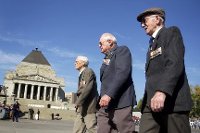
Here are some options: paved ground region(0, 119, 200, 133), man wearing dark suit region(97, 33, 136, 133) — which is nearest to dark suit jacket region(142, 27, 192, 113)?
man wearing dark suit region(97, 33, 136, 133)

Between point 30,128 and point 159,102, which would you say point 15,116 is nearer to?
point 30,128

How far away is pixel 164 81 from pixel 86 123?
14.4ft

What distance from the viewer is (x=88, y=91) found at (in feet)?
26.9

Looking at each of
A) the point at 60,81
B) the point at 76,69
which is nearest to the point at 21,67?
the point at 60,81

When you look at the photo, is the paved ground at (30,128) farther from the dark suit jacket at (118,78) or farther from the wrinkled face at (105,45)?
the dark suit jacket at (118,78)

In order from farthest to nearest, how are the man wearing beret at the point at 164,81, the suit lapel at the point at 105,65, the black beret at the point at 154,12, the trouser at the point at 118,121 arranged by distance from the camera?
the suit lapel at the point at 105,65, the trouser at the point at 118,121, the black beret at the point at 154,12, the man wearing beret at the point at 164,81

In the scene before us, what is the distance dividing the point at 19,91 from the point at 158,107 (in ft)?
341

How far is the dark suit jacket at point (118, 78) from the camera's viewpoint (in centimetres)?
615

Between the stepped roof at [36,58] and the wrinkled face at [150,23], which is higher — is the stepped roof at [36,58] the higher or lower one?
the higher one

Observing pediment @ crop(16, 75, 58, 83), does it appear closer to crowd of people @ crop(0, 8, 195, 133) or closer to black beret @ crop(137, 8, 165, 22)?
crowd of people @ crop(0, 8, 195, 133)

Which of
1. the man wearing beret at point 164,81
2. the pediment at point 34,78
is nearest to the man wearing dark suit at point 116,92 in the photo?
the man wearing beret at point 164,81

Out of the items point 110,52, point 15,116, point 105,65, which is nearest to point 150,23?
point 110,52

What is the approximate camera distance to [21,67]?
120 meters

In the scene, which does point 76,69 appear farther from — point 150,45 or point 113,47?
point 150,45
